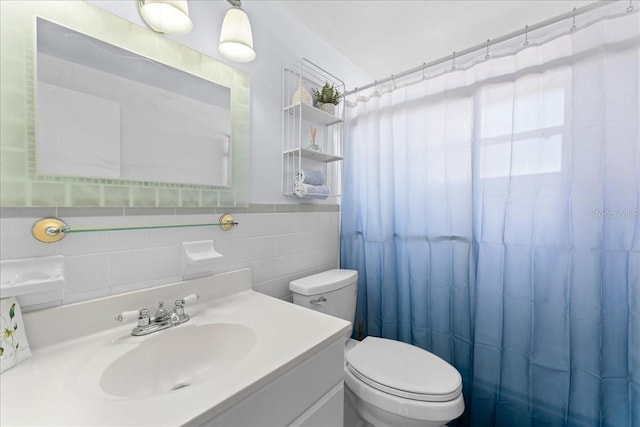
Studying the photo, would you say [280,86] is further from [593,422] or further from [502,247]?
[593,422]

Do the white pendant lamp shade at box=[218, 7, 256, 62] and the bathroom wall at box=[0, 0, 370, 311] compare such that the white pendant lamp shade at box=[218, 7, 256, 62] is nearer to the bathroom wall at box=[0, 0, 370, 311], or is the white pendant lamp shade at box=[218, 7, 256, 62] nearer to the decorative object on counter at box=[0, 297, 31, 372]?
the bathroom wall at box=[0, 0, 370, 311]

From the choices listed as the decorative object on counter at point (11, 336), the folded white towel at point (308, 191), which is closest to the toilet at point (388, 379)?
the folded white towel at point (308, 191)

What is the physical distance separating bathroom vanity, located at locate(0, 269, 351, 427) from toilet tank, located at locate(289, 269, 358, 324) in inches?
11.2

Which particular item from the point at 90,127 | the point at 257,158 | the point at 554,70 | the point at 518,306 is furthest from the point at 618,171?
the point at 90,127

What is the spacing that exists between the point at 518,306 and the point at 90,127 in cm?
177

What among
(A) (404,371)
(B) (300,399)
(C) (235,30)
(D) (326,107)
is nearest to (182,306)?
(B) (300,399)

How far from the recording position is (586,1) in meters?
1.32

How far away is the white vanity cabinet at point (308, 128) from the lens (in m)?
1.42

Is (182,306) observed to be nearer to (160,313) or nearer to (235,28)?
(160,313)

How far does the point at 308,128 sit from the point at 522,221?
1.17 metres

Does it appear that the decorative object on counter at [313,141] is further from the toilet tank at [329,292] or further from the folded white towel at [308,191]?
the toilet tank at [329,292]

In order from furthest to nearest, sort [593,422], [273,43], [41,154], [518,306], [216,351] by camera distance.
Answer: [273,43]
[518,306]
[593,422]
[216,351]
[41,154]

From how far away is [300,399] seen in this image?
72 centimetres

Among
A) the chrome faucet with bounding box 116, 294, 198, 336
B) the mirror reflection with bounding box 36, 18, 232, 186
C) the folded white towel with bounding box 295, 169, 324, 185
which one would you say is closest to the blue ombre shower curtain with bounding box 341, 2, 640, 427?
the folded white towel with bounding box 295, 169, 324, 185
